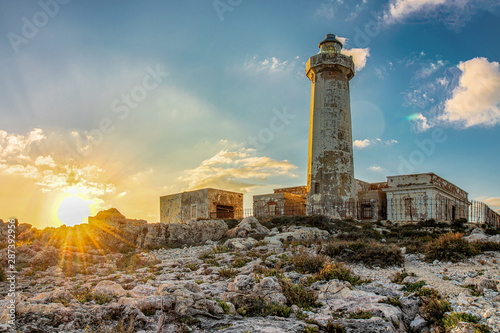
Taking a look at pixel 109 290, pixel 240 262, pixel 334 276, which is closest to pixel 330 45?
pixel 240 262

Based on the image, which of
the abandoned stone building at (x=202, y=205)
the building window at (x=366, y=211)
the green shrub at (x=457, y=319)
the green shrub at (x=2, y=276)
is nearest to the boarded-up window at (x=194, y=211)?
the abandoned stone building at (x=202, y=205)

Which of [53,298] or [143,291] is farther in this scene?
[143,291]

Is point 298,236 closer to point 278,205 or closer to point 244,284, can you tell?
point 244,284

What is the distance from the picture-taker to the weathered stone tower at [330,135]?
24312 millimetres

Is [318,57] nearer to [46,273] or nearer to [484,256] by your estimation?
[484,256]

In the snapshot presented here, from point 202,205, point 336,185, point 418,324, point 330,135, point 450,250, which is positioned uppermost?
point 330,135

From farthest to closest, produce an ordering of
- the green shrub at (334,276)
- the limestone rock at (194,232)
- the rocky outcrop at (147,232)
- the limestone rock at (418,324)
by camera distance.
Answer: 1. the limestone rock at (194,232)
2. the rocky outcrop at (147,232)
3. the green shrub at (334,276)
4. the limestone rock at (418,324)

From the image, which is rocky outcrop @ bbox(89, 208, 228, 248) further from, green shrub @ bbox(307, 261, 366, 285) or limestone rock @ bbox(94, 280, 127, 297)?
green shrub @ bbox(307, 261, 366, 285)

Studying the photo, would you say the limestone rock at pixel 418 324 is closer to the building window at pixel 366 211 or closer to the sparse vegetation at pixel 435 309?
the sparse vegetation at pixel 435 309

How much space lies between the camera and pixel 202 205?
90.2 ft

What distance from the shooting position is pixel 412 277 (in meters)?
8.67

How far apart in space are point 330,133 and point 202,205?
449 inches

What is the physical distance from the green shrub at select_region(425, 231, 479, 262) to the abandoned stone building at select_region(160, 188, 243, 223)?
17980 mm

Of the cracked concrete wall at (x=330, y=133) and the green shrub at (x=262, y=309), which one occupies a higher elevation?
the cracked concrete wall at (x=330, y=133)
